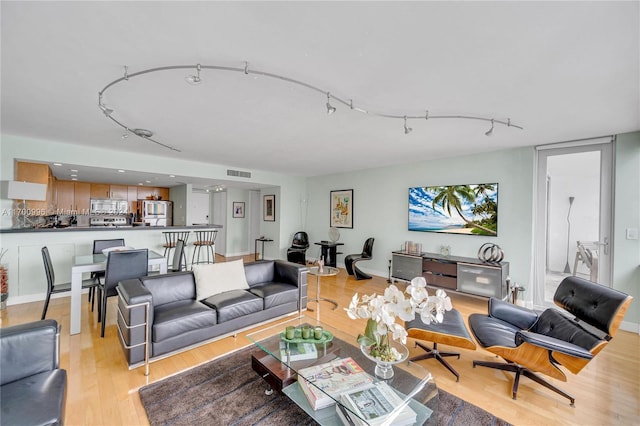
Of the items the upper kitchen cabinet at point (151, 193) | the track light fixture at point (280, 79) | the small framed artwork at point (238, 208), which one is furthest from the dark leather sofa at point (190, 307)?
the upper kitchen cabinet at point (151, 193)

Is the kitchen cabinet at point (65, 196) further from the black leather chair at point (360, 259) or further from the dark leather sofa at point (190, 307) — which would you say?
the black leather chair at point (360, 259)

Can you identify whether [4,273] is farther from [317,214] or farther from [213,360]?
[317,214]

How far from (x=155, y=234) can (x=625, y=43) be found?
616 cm

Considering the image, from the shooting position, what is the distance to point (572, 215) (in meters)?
3.76

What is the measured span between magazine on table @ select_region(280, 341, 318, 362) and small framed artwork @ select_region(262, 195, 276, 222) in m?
5.39

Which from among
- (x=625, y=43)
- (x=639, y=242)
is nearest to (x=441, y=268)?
(x=639, y=242)

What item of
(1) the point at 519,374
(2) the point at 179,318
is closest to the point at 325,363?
(2) the point at 179,318

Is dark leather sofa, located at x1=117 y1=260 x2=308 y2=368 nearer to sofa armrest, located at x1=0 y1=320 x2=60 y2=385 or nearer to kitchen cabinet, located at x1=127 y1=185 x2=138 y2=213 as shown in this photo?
sofa armrest, located at x1=0 y1=320 x2=60 y2=385

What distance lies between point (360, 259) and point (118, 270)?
415 cm

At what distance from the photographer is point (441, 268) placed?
4492mm

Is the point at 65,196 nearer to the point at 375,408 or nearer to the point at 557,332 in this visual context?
the point at 375,408

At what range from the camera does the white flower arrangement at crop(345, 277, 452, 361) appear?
5.28 feet

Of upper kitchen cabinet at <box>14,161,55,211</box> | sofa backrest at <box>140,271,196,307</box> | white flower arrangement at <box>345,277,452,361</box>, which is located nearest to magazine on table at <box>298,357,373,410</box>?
white flower arrangement at <box>345,277,452,361</box>

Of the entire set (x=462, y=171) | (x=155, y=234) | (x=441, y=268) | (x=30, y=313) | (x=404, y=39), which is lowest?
(x=30, y=313)
